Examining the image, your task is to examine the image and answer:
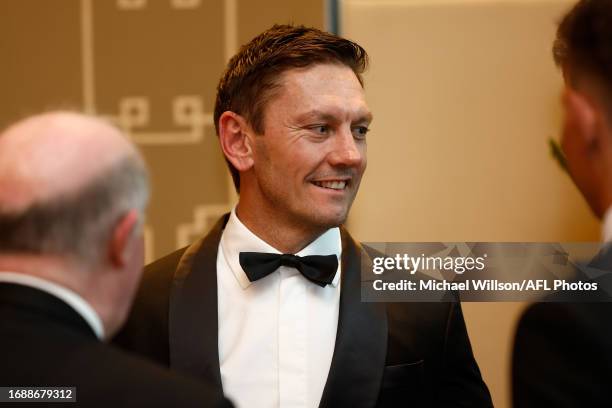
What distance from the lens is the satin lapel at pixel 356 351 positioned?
171 centimetres

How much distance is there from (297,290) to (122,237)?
72 centimetres

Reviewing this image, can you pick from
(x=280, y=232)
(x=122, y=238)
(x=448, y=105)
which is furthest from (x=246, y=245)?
(x=448, y=105)

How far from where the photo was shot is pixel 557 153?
2723mm

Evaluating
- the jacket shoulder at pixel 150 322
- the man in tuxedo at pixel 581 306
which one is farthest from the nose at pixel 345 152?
the man in tuxedo at pixel 581 306

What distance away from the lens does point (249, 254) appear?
1.84m

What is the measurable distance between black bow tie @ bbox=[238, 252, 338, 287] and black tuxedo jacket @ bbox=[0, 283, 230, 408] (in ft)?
2.31

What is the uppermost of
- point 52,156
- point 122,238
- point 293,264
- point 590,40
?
point 590,40

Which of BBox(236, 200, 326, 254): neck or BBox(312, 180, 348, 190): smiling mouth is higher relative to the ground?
BBox(312, 180, 348, 190): smiling mouth

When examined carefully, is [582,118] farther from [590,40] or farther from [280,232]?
[280,232]

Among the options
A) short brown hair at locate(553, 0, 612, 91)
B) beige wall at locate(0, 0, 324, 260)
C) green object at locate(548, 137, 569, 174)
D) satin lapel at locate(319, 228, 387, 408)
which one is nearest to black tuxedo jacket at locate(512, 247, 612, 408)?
short brown hair at locate(553, 0, 612, 91)

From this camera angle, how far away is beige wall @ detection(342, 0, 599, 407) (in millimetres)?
2797

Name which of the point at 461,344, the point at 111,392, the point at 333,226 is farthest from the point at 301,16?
the point at 111,392

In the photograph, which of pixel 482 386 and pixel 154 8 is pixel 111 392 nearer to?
pixel 482 386

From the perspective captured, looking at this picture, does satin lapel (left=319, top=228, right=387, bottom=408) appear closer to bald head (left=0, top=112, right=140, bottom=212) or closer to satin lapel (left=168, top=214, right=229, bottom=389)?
satin lapel (left=168, top=214, right=229, bottom=389)
